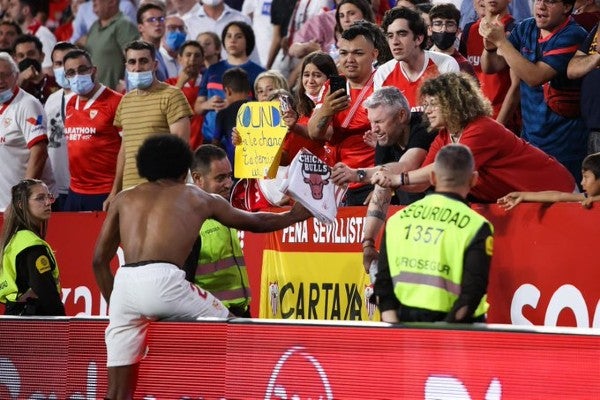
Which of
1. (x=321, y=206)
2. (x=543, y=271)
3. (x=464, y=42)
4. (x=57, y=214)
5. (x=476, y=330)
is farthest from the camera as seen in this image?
(x=57, y=214)

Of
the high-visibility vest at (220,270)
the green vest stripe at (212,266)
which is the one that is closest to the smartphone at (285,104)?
the high-visibility vest at (220,270)

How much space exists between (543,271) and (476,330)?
2.35 m

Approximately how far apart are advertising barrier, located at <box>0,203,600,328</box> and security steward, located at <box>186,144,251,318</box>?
1.17 m

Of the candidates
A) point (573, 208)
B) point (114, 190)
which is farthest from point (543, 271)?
point (114, 190)

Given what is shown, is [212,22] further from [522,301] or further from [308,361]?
[308,361]

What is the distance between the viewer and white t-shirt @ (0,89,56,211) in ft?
45.1

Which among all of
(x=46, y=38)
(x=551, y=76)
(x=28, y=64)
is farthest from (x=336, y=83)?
(x=46, y=38)

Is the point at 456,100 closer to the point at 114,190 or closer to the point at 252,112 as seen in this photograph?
the point at 252,112

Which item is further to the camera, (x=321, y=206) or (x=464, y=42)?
(x=464, y=42)

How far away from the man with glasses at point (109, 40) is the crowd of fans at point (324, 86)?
0.08ft

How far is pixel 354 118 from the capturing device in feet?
35.3

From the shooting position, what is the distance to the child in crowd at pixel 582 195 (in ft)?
28.5

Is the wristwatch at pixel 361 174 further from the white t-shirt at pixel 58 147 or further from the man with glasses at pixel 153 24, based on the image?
the man with glasses at pixel 153 24

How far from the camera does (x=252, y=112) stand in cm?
1124
